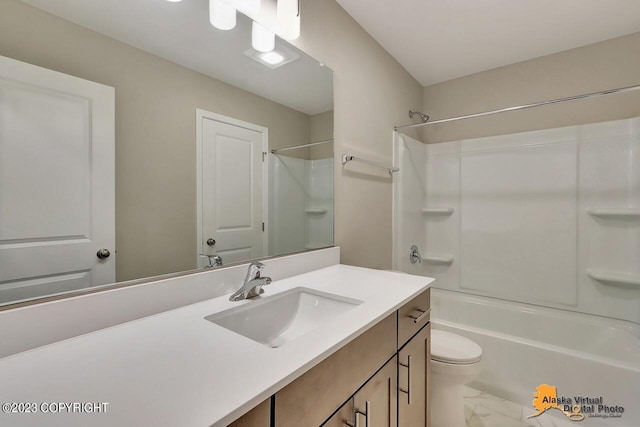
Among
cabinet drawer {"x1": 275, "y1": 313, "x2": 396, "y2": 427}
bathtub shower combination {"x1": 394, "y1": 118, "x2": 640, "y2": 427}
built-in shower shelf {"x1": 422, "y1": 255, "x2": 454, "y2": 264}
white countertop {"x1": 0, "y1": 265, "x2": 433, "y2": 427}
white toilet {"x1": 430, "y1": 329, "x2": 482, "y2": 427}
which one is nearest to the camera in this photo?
white countertop {"x1": 0, "y1": 265, "x2": 433, "y2": 427}

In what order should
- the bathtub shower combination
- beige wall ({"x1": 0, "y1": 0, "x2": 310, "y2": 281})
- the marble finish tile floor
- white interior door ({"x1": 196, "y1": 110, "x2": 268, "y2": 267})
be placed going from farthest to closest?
1. the bathtub shower combination
2. the marble finish tile floor
3. white interior door ({"x1": 196, "y1": 110, "x2": 268, "y2": 267})
4. beige wall ({"x1": 0, "y1": 0, "x2": 310, "y2": 281})

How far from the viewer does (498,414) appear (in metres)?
1.62

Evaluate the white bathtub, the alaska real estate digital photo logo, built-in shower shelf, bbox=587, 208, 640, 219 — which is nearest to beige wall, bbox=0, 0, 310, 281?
the white bathtub

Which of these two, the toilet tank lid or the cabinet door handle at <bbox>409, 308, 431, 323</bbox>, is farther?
the toilet tank lid

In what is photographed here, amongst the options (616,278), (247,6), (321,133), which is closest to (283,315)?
(321,133)

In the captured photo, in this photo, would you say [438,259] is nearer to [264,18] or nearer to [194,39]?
[264,18]

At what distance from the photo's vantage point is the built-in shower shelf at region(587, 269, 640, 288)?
1.89 metres

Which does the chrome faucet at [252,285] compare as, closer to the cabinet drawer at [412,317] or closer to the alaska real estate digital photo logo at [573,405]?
the cabinet drawer at [412,317]

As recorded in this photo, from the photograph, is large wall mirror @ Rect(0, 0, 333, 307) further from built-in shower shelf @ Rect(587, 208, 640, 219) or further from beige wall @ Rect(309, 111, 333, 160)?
built-in shower shelf @ Rect(587, 208, 640, 219)

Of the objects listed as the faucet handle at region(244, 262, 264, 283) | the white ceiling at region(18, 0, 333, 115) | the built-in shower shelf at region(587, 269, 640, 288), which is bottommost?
the built-in shower shelf at region(587, 269, 640, 288)

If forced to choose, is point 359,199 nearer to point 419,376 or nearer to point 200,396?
point 419,376

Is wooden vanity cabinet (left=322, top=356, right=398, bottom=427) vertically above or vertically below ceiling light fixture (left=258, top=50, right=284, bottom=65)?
below

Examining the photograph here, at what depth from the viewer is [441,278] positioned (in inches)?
105

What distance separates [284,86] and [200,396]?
4.24 feet
